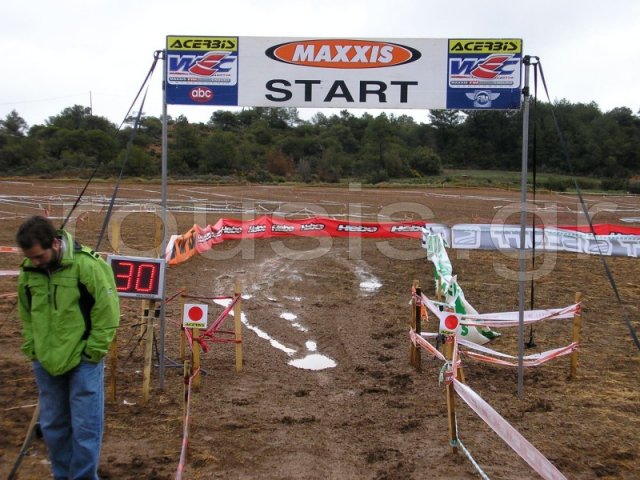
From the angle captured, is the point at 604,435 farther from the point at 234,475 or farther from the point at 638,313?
the point at 638,313

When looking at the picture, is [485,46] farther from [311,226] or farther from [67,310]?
[311,226]

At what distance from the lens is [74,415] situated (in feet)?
13.2

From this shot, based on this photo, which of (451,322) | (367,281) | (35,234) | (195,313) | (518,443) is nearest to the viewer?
(35,234)

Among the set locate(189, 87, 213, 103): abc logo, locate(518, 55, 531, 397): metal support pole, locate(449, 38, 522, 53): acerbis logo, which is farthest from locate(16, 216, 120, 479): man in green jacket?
locate(449, 38, 522, 53): acerbis logo

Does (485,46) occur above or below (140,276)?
above

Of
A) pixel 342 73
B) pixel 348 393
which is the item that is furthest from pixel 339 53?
pixel 348 393

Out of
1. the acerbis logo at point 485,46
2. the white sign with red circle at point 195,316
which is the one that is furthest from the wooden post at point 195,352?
the acerbis logo at point 485,46

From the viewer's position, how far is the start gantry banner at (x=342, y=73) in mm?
6922

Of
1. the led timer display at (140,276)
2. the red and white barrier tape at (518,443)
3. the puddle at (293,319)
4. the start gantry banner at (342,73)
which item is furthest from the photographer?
the puddle at (293,319)

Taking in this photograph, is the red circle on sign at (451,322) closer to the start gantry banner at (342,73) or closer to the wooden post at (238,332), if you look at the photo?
the start gantry banner at (342,73)

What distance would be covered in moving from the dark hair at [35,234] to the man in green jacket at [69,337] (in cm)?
1

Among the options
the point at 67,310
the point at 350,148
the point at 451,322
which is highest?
the point at 350,148

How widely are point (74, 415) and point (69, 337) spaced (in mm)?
519

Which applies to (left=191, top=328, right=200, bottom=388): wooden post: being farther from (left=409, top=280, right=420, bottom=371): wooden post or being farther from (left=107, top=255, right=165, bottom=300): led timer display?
(left=409, top=280, right=420, bottom=371): wooden post
